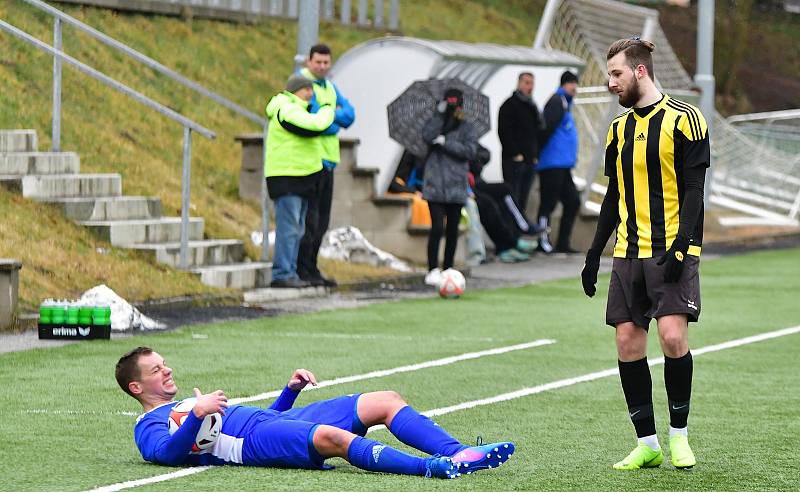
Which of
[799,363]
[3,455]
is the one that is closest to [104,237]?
[799,363]

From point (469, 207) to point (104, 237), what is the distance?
6049 millimetres

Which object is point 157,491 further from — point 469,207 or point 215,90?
point 215,90

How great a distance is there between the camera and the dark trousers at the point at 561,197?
22.6 metres

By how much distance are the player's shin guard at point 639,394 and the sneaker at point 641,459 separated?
0.08m

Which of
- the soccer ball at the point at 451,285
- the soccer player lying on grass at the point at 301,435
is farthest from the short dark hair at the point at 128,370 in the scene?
the soccer ball at the point at 451,285

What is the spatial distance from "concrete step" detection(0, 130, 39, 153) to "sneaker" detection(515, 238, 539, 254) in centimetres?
711

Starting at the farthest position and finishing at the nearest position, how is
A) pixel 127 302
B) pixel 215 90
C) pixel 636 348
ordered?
pixel 215 90 → pixel 127 302 → pixel 636 348

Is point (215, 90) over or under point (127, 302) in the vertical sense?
over

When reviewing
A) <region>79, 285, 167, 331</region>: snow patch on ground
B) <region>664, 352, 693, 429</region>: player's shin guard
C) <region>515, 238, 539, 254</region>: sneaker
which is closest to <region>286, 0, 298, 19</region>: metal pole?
<region>515, 238, 539, 254</region>: sneaker

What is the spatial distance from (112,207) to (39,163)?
2.61 ft

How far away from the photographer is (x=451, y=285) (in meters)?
17.4

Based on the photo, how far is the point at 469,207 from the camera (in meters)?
21.4

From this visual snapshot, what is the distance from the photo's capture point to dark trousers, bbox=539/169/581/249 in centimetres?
2258

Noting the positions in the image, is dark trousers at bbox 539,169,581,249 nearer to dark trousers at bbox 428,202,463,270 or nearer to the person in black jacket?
the person in black jacket
